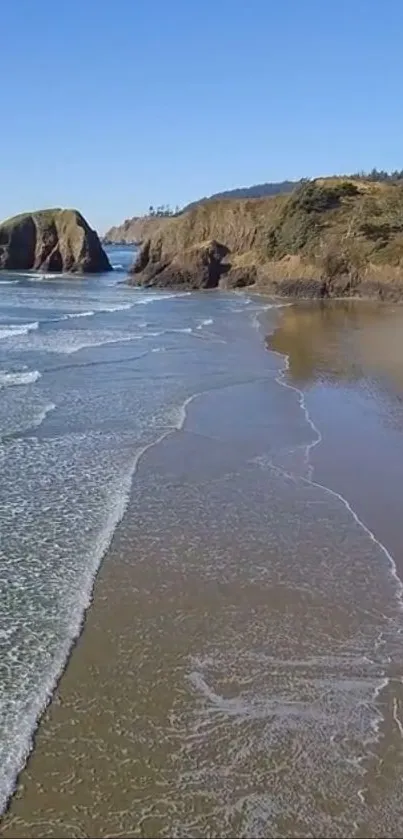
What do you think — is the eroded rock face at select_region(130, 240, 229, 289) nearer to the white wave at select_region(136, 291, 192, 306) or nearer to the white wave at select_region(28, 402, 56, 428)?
the white wave at select_region(136, 291, 192, 306)

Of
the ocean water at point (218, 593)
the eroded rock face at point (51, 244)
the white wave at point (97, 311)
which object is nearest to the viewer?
the ocean water at point (218, 593)

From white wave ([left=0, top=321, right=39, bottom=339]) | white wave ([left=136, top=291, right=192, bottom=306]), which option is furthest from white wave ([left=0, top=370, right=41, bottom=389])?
white wave ([left=136, top=291, right=192, bottom=306])

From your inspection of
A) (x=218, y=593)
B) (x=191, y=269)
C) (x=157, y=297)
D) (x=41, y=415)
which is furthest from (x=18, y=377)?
(x=191, y=269)

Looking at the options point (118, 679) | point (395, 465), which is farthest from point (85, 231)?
point (118, 679)

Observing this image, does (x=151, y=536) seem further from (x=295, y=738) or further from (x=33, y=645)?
(x=295, y=738)

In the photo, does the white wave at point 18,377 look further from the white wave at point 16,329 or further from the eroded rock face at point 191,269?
the eroded rock face at point 191,269

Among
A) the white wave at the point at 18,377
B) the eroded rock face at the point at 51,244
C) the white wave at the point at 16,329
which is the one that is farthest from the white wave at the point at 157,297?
the eroded rock face at the point at 51,244

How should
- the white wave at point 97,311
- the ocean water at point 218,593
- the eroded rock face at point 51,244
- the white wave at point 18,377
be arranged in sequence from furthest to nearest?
the eroded rock face at point 51,244, the white wave at point 97,311, the white wave at point 18,377, the ocean water at point 218,593
